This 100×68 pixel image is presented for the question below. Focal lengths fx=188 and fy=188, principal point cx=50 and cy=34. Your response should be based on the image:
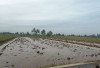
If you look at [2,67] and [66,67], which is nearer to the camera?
[66,67]

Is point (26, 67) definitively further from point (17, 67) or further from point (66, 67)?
point (66, 67)

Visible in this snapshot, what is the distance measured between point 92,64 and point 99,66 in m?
0.51

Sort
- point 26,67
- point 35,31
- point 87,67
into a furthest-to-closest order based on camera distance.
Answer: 1. point 35,31
2. point 26,67
3. point 87,67

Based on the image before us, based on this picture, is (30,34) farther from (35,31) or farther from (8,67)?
(8,67)

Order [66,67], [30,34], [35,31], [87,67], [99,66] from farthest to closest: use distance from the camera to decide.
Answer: [30,34]
[35,31]
[99,66]
[87,67]
[66,67]

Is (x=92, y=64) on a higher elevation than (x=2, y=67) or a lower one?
higher

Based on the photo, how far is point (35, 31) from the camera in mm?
129500

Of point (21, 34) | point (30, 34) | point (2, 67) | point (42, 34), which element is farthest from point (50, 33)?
point (2, 67)

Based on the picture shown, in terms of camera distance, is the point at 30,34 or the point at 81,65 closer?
the point at 81,65

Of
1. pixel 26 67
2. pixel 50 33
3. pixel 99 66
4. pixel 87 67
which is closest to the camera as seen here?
pixel 87 67

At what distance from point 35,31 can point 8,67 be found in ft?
384

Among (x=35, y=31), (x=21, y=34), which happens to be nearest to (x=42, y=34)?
(x=35, y=31)

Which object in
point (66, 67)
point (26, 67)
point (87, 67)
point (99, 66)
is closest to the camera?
point (66, 67)

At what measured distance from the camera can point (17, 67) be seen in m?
12.3
